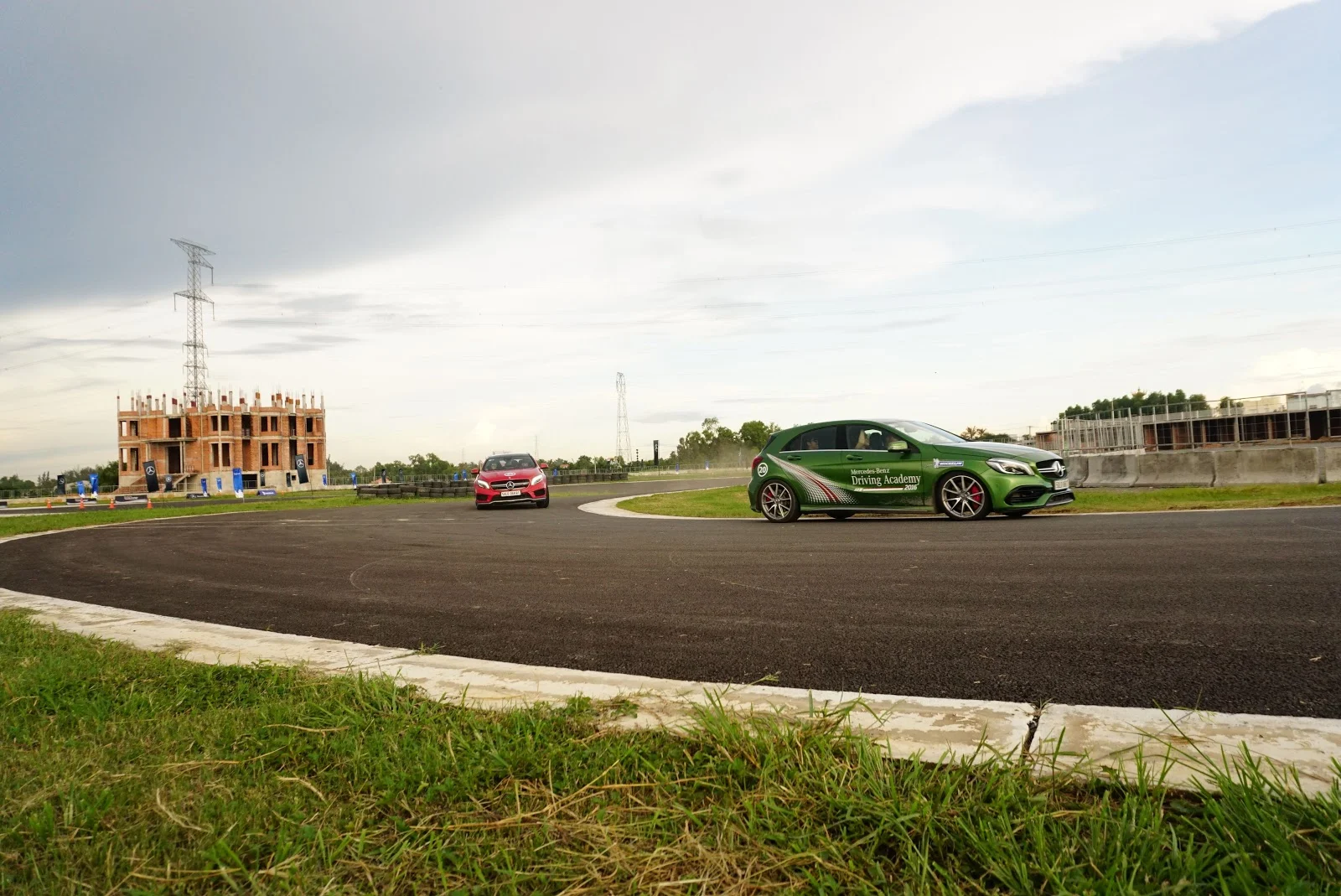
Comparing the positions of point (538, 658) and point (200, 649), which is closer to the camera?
point (538, 658)

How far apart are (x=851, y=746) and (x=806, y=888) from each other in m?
0.65

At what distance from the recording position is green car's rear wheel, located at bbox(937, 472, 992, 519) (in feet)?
36.7

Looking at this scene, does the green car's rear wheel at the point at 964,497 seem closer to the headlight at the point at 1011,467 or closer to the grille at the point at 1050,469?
the headlight at the point at 1011,467

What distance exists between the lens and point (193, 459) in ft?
288

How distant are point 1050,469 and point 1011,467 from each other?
74 cm

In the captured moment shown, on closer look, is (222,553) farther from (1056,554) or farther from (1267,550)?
(1267,550)

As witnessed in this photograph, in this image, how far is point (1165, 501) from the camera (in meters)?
13.7

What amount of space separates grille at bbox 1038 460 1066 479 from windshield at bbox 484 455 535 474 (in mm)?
14288

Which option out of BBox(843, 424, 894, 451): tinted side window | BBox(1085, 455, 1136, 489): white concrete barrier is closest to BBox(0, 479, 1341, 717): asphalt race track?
BBox(843, 424, 894, 451): tinted side window

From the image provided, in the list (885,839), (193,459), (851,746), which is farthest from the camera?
(193,459)

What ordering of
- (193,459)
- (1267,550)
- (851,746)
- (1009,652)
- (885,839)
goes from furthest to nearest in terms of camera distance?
(193,459), (1267,550), (1009,652), (851,746), (885,839)

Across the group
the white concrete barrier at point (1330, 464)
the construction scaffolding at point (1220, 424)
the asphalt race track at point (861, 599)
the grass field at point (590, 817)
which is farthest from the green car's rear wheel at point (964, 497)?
the construction scaffolding at point (1220, 424)

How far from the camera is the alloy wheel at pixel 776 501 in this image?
42.7 feet

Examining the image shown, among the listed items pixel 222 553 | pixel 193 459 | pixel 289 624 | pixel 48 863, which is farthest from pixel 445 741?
pixel 193 459
